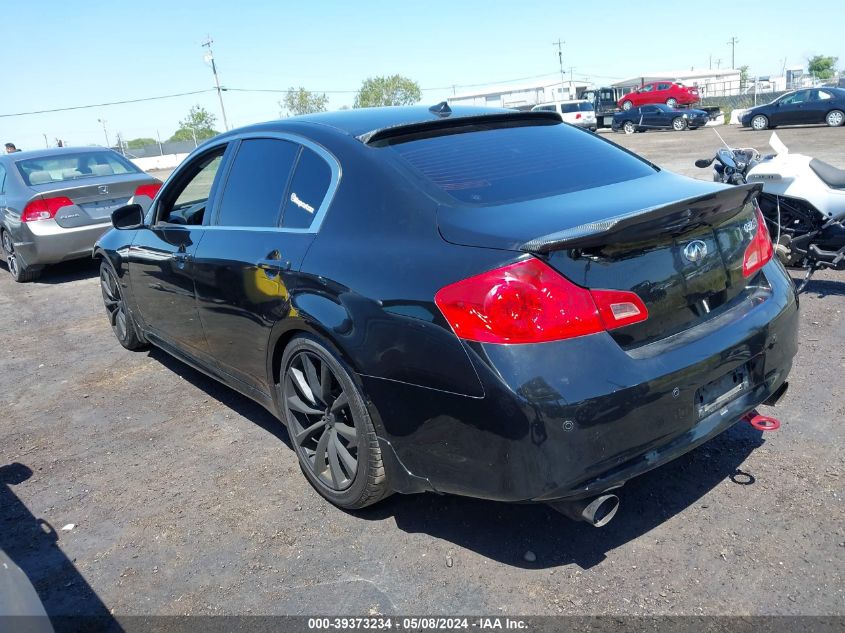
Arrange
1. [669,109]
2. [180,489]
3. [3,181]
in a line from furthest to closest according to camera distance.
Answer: [669,109]
[3,181]
[180,489]

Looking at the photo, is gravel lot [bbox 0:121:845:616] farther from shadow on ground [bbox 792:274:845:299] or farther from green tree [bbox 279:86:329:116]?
green tree [bbox 279:86:329:116]

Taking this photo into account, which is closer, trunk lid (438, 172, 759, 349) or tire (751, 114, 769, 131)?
trunk lid (438, 172, 759, 349)

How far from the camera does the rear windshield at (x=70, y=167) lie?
886 centimetres

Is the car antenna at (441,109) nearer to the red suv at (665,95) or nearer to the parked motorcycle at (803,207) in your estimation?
the parked motorcycle at (803,207)

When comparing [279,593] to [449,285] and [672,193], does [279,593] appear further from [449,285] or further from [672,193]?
[672,193]

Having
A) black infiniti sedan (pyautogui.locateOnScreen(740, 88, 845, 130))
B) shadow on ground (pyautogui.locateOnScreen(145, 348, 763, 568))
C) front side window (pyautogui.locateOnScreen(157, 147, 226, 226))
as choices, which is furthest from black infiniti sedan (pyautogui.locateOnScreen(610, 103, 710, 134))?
shadow on ground (pyautogui.locateOnScreen(145, 348, 763, 568))

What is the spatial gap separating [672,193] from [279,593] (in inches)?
87.3

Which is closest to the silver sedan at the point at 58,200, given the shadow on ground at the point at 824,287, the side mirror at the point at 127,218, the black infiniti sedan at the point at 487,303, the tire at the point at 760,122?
the side mirror at the point at 127,218

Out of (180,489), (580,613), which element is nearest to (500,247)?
(580,613)

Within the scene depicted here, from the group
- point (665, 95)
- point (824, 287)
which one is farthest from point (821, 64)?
point (824, 287)

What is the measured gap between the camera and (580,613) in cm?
239

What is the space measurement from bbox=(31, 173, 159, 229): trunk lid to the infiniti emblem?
7.55m

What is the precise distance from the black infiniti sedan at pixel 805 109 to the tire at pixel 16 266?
25.3 m

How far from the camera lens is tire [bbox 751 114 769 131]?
26.1 m
